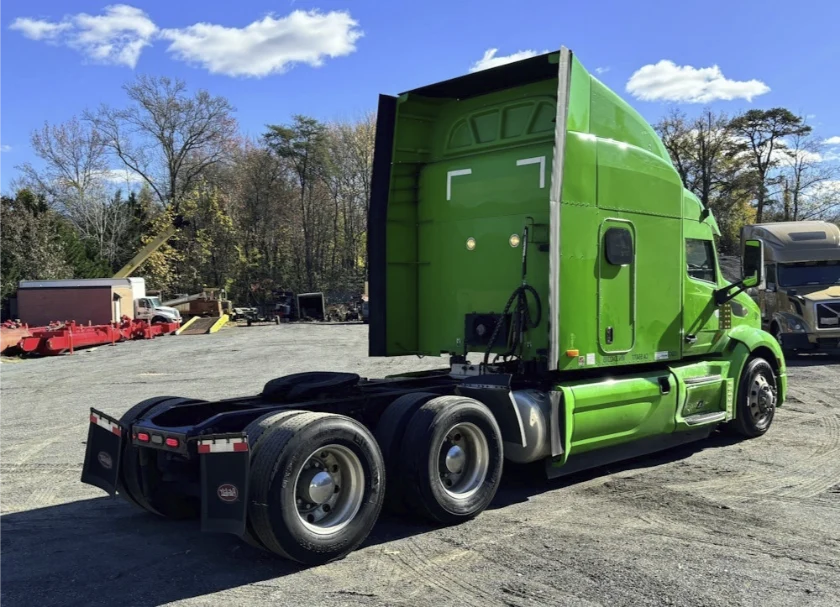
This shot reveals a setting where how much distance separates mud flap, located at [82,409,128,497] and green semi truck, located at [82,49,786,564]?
2cm

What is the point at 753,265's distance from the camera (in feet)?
27.5

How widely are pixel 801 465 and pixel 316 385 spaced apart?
17.3 feet

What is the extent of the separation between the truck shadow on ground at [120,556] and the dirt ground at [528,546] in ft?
0.05

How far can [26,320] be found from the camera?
3156 cm

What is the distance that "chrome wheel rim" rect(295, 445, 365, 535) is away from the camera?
4.80 meters

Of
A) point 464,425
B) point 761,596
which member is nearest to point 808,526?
point 761,596

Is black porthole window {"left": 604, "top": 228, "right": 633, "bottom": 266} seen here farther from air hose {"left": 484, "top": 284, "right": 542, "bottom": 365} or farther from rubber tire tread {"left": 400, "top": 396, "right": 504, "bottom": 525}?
rubber tire tread {"left": 400, "top": 396, "right": 504, "bottom": 525}

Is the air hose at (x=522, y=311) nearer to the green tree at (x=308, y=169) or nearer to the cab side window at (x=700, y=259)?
the cab side window at (x=700, y=259)

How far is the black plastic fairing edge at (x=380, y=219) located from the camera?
294 inches

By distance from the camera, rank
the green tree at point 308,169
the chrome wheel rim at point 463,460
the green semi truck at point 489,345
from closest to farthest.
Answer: the green semi truck at point 489,345 < the chrome wheel rim at point 463,460 < the green tree at point 308,169

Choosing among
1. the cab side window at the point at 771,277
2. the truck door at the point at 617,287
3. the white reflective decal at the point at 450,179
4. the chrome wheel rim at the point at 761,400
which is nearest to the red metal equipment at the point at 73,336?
the white reflective decal at the point at 450,179

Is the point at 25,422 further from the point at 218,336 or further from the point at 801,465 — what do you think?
the point at 218,336

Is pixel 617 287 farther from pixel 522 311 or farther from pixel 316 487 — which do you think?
pixel 316 487

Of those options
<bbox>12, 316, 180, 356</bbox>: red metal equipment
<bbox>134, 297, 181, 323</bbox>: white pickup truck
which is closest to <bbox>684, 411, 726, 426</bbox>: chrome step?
<bbox>12, 316, 180, 356</bbox>: red metal equipment
